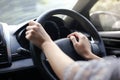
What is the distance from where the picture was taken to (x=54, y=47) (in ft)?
5.74

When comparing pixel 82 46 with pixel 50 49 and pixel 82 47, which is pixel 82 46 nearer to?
pixel 82 47

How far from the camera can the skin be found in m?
1.56

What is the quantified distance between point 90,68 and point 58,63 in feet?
1.35

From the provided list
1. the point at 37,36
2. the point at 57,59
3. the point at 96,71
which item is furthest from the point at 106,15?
the point at 96,71

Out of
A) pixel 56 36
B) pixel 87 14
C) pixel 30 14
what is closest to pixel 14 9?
pixel 30 14

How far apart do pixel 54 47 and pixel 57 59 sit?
0.14 m

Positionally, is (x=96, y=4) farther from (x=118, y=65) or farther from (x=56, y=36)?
(x=118, y=65)

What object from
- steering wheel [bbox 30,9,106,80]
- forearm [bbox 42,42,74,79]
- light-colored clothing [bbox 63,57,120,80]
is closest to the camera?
light-colored clothing [bbox 63,57,120,80]

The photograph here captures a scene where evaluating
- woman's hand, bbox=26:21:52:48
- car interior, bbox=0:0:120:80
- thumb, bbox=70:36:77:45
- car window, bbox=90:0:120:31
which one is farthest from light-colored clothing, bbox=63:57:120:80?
car window, bbox=90:0:120:31

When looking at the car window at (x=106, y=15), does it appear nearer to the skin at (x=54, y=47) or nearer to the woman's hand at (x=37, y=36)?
A: the skin at (x=54, y=47)

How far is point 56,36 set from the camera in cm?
265

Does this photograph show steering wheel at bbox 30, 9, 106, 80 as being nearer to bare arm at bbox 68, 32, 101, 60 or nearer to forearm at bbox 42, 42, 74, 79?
bare arm at bbox 68, 32, 101, 60

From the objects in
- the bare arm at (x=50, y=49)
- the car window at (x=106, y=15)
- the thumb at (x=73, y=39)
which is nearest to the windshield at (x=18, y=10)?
the car window at (x=106, y=15)

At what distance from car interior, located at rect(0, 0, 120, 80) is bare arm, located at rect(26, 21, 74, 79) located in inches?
5.7
